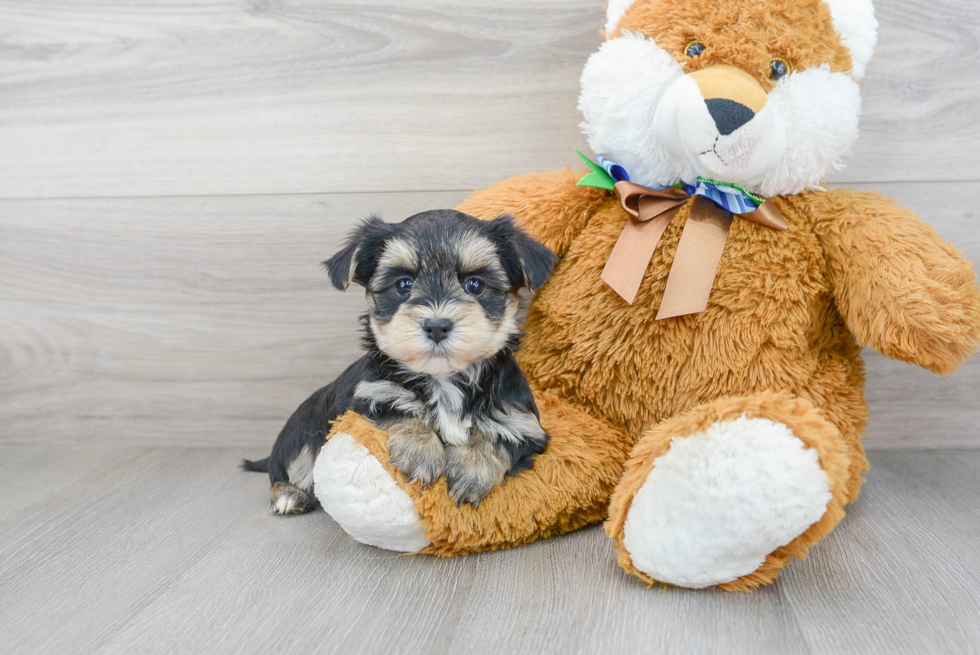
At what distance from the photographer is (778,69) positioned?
5.21 feet

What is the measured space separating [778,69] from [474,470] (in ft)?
3.65

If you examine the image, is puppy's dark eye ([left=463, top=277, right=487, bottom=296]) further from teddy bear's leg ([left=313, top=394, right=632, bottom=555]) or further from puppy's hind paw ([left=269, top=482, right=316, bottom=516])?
puppy's hind paw ([left=269, top=482, right=316, bottom=516])

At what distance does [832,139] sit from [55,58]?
7.60 feet

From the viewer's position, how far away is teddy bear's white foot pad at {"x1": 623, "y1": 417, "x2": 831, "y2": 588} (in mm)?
1277

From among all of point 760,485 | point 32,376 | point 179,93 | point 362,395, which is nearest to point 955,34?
point 760,485

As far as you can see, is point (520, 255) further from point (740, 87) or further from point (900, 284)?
point (900, 284)

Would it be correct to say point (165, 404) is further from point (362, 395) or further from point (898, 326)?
point (898, 326)

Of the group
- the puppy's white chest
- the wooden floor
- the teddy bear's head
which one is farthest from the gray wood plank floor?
the teddy bear's head

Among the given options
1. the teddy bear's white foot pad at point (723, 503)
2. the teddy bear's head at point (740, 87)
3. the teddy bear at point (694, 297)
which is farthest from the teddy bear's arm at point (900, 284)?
the teddy bear's white foot pad at point (723, 503)

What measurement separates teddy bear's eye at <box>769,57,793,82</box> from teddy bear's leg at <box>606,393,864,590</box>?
2.36 feet

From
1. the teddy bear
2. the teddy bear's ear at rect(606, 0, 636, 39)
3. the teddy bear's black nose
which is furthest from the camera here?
the teddy bear's ear at rect(606, 0, 636, 39)

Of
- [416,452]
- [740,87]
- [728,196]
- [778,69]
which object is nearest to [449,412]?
[416,452]

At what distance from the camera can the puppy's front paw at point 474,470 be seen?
1548 millimetres

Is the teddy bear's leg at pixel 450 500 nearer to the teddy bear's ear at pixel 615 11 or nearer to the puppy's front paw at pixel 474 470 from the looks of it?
the puppy's front paw at pixel 474 470
